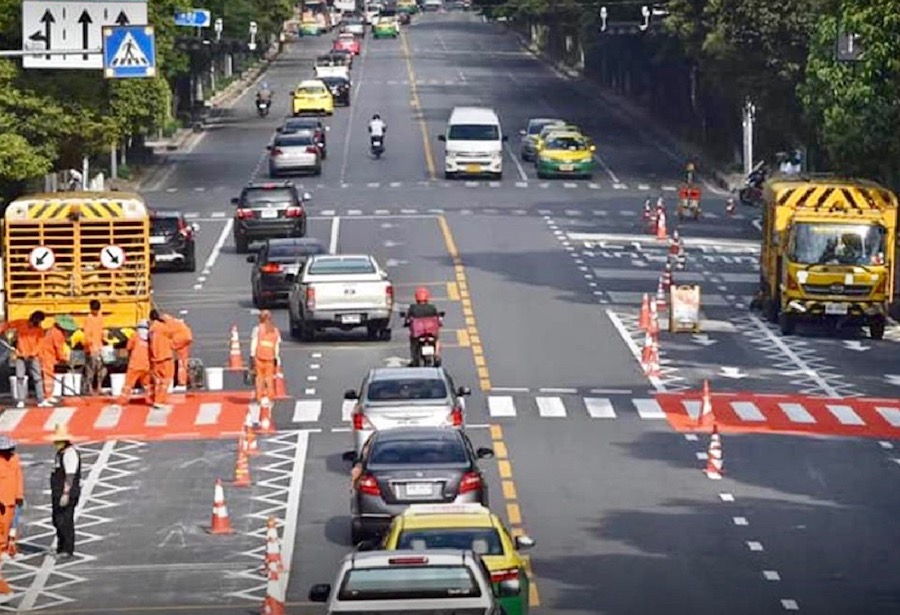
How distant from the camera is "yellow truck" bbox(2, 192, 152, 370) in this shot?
141ft

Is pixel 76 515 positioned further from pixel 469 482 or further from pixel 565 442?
pixel 565 442

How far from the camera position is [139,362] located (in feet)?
133

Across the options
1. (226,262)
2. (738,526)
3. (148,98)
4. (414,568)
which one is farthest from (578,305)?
(414,568)

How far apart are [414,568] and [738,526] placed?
35.9 ft

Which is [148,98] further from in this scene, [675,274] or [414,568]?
[414,568]

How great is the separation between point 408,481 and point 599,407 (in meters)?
12.7

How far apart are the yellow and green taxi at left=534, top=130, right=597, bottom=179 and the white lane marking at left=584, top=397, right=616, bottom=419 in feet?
143

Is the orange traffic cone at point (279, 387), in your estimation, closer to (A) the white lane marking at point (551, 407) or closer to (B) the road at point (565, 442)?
(B) the road at point (565, 442)

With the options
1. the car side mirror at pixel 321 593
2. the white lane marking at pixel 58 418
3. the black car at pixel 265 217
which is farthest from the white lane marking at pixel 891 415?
the black car at pixel 265 217

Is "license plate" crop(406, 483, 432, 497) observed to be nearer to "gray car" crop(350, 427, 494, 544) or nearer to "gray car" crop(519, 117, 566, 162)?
"gray car" crop(350, 427, 494, 544)

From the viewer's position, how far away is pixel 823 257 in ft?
166

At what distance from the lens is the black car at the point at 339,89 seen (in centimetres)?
11669

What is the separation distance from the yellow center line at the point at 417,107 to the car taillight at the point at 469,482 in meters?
56.4

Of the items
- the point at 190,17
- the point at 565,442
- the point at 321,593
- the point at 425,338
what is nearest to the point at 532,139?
the point at 190,17
